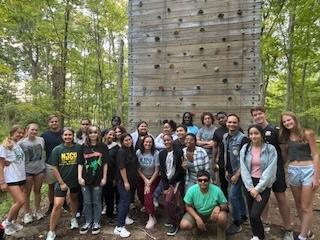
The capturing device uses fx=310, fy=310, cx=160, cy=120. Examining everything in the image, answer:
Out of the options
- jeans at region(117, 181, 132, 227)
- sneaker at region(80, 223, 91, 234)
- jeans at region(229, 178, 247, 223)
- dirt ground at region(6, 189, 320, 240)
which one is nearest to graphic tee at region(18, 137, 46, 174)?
dirt ground at region(6, 189, 320, 240)

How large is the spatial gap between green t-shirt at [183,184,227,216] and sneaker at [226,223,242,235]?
0.61 meters

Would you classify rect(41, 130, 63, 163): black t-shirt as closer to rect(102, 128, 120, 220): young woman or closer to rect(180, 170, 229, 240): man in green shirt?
rect(102, 128, 120, 220): young woman

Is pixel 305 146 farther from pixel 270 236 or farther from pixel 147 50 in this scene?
pixel 147 50

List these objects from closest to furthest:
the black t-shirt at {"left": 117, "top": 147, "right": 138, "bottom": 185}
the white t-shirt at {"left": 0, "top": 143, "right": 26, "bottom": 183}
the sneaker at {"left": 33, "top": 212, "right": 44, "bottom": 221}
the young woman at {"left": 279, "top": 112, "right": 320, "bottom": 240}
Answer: the young woman at {"left": 279, "top": 112, "right": 320, "bottom": 240} < the white t-shirt at {"left": 0, "top": 143, "right": 26, "bottom": 183} < the black t-shirt at {"left": 117, "top": 147, "right": 138, "bottom": 185} < the sneaker at {"left": 33, "top": 212, "right": 44, "bottom": 221}

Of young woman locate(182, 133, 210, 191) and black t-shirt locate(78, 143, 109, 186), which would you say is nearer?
young woman locate(182, 133, 210, 191)

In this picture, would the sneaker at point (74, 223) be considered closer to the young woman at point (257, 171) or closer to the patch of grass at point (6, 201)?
the patch of grass at point (6, 201)

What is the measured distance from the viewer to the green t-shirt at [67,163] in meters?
5.24

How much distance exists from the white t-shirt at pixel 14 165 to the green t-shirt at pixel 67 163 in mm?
527

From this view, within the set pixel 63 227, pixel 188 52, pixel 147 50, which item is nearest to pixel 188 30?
pixel 188 52

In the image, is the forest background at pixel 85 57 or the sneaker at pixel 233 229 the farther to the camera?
the forest background at pixel 85 57

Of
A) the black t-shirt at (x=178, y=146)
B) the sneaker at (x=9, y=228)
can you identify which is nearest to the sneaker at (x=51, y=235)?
the sneaker at (x=9, y=228)

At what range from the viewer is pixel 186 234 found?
198 inches

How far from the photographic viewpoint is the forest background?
12039 millimetres

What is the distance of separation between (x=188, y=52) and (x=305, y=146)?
375 cm
